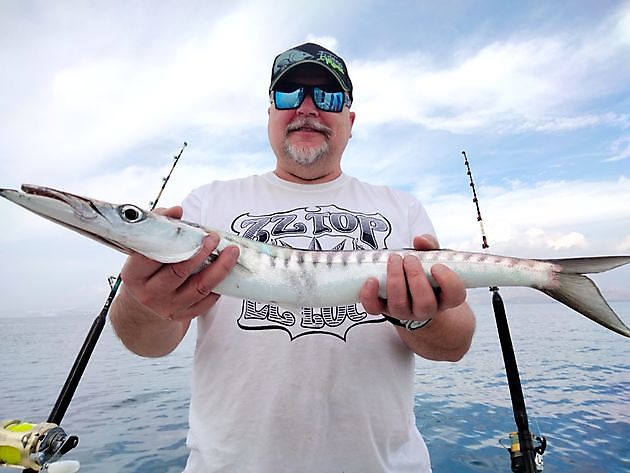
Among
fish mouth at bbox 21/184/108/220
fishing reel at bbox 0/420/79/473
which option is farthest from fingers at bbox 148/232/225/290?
fishing reel at bbox 0/420/79/473

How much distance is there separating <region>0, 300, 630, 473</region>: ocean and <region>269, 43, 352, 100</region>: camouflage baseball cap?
426 cm

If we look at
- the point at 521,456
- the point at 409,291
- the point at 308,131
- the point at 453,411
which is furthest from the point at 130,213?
the point at 453,411

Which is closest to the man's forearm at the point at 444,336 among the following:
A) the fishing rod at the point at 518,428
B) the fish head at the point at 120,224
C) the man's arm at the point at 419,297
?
the man's arm at the point at 419,297

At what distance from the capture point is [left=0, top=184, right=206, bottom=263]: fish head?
6.05 feet

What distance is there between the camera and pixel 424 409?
993 cm

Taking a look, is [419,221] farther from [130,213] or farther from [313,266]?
[130,213]

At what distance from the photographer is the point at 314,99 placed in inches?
139

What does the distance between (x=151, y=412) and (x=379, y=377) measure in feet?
32.1

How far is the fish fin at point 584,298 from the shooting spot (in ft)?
7.65

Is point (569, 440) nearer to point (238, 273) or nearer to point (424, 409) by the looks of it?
point (424, 409)

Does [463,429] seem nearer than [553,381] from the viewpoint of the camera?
Yes

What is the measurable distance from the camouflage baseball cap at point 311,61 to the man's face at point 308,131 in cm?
5

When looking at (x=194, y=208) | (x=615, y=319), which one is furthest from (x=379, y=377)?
(x=194, y=208)

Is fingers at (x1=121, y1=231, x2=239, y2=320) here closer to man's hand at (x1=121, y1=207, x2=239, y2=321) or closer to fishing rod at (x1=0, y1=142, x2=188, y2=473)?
man's hand at (x1=121, y1=207, x2=239, y2=321)
